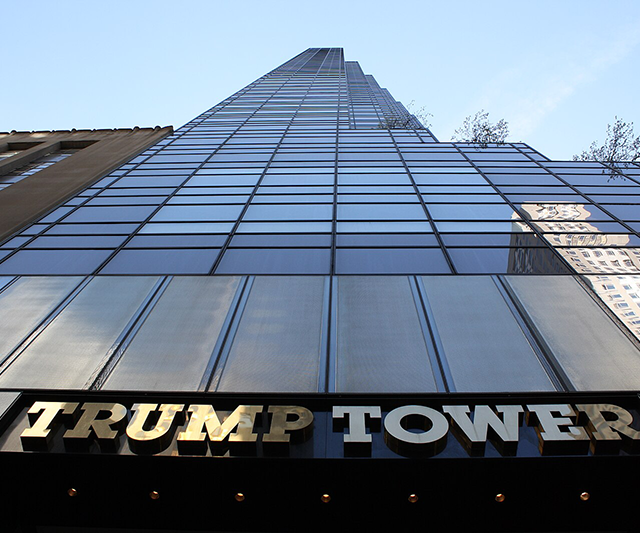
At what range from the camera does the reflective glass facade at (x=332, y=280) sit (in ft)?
30.5

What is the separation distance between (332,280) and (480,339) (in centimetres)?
388

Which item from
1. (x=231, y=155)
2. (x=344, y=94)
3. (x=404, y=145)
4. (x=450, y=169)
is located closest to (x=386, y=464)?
(x=450, y=169)

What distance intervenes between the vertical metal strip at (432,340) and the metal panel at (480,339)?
78mm

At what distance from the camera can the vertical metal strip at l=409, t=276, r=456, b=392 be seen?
889 cm

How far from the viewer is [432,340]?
32.6 ft

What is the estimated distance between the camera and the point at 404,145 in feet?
85.7

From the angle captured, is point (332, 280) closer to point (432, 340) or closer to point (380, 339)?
point (380, 339)

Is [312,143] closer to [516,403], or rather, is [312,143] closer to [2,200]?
[2,200]

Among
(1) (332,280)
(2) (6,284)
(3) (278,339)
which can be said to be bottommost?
(3) (278,339)

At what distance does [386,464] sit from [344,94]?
4584 centimetres

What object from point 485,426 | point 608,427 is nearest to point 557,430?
point 608,427

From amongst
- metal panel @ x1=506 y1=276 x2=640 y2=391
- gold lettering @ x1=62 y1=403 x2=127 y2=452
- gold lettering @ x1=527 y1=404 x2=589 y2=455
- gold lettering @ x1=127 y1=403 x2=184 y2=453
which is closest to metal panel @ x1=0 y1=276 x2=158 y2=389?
gold lettering @ x1=62 y1=403 x2=127 y2=452

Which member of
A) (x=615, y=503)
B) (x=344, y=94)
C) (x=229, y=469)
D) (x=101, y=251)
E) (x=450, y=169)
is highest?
(x=344, y=94)

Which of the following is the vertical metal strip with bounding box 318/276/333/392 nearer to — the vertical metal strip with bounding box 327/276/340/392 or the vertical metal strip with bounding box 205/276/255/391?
the vertical metal strip with bounding box 327/276/340/392
